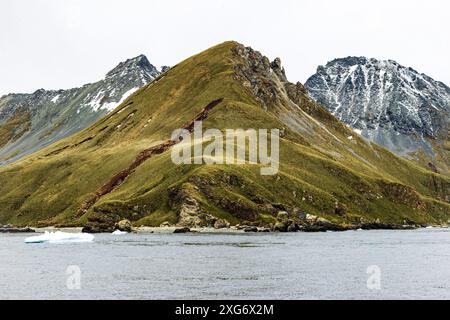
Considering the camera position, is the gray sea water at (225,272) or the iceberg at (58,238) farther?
the iceberg at (58,238)

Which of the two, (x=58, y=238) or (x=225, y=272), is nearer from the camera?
(x=225, y=272)

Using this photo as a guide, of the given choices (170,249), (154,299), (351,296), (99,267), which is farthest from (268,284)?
(170,249)

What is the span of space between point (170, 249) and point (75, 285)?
6029 cm

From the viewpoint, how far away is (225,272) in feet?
335

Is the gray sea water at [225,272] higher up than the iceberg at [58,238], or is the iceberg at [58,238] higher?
the iceberg at [58,238]

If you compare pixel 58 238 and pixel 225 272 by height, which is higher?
pixel 58 238

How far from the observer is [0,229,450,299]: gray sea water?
81625 mm

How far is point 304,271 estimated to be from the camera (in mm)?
104250

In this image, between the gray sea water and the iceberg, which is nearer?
the gray sea water

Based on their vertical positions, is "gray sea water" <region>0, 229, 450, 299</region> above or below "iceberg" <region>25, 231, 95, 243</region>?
below

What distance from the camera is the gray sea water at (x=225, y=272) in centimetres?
8162
